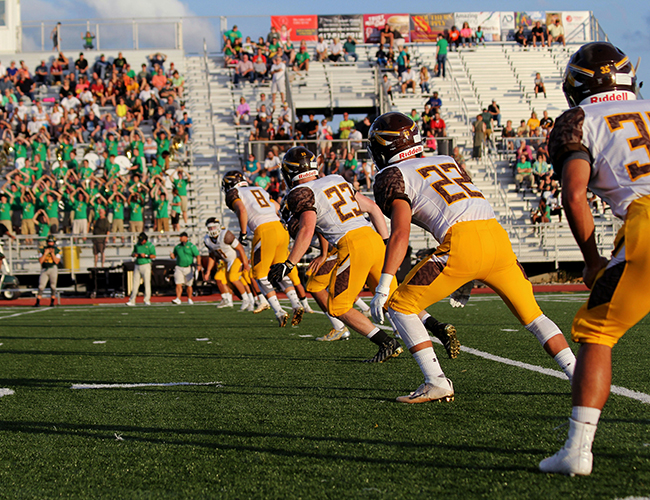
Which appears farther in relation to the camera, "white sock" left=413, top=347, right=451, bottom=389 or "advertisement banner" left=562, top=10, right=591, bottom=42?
"advertisement banner" left=562, top=10, right=591, bottom=42

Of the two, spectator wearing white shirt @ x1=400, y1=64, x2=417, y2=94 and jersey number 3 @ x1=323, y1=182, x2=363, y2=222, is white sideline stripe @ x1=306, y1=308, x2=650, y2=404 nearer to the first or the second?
jersey number 3 @ x1=323, y1=182, x2=363, y2=222

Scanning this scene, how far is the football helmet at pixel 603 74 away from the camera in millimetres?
2848

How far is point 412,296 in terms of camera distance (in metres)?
4.08

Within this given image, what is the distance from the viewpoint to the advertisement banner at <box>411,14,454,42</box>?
3145 cm

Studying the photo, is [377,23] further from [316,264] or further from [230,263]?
[316,264]

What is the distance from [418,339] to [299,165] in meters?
3.03

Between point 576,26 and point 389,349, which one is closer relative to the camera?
point 389,349

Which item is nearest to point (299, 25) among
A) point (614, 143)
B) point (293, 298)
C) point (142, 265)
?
point (142, 265)

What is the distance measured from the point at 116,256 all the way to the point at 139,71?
10.9 meters

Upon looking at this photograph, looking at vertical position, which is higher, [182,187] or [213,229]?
[182,187]

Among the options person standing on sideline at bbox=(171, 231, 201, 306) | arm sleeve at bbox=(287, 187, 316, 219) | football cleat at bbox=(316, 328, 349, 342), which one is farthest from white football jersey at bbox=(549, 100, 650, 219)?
person standing on sideline at bbox=(171, 231, 201, 306)

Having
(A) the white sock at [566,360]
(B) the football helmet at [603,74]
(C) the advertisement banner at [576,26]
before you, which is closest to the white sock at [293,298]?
(A) the white sock at [566,360]

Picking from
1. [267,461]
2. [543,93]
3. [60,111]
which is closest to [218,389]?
[267,461]

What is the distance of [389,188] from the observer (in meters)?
4.17
